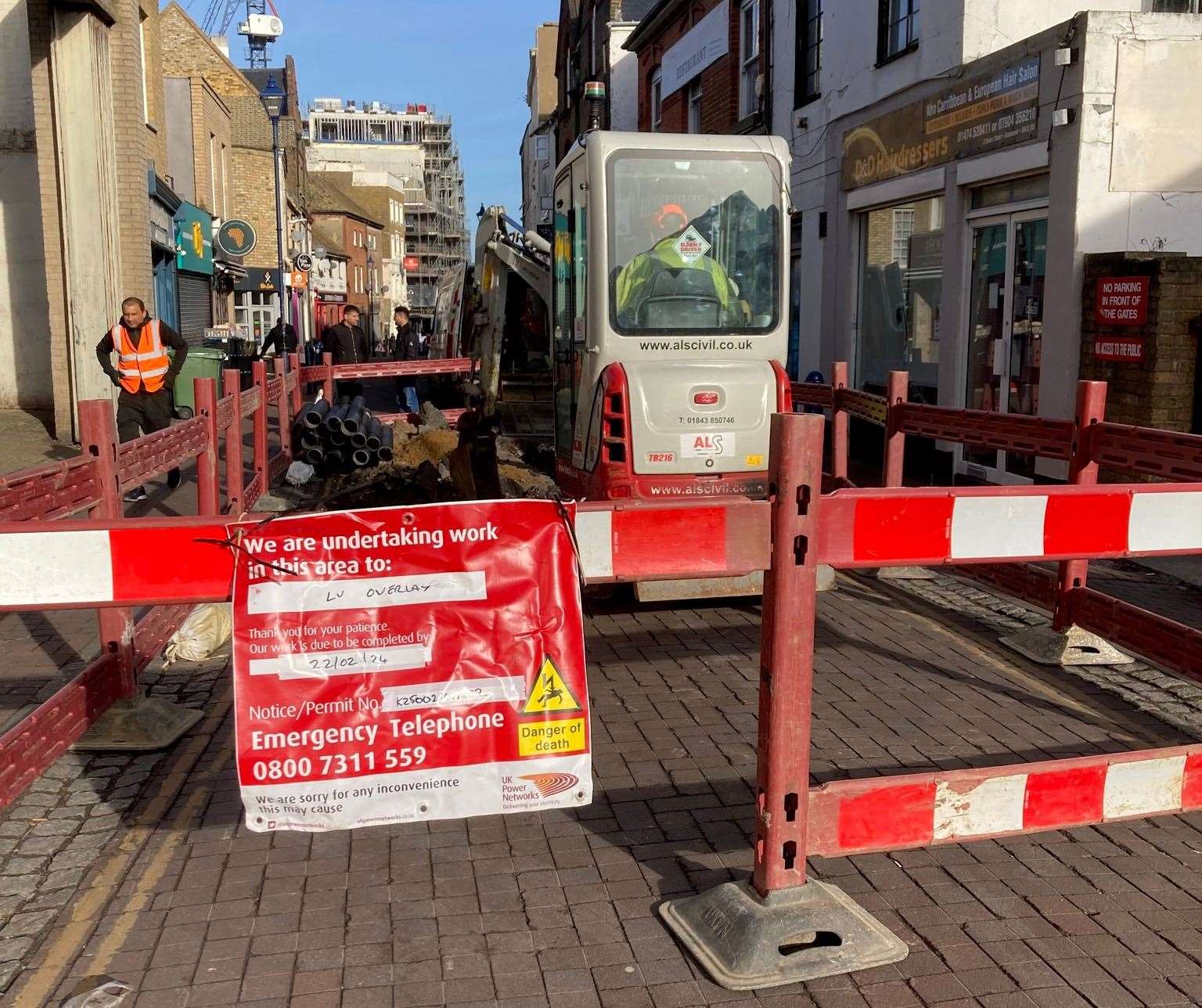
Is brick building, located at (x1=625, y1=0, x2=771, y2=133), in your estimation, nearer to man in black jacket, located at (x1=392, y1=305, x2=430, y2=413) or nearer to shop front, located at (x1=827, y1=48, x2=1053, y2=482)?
shop front, located at (x1=827, y1=48, x2=1053, y2=482)

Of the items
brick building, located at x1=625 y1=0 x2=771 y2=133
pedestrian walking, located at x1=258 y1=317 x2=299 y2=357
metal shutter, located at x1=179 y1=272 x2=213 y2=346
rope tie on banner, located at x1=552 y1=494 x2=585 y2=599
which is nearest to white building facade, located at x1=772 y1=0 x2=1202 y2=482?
brick building, located at x1=625 y1=0 x2=771 y2=133

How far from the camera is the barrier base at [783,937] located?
322cm

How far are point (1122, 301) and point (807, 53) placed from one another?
354 inches

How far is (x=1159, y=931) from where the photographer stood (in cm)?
354

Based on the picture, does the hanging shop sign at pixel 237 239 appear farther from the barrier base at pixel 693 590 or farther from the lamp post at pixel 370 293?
the lamp post at pixel 370 293

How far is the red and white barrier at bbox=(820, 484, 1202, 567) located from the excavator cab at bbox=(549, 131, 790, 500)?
163 inches

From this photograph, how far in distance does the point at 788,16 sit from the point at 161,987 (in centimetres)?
1726

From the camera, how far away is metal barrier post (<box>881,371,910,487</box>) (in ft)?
27.6

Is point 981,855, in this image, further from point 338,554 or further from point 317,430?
point 317,430

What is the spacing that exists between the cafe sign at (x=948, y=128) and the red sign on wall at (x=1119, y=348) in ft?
7.48

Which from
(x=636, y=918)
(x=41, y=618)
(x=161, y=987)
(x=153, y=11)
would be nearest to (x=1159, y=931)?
(x=636, y=918)

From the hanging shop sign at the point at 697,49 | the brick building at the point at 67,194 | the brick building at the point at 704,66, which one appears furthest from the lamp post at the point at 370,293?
the brick building at the point at 67,194

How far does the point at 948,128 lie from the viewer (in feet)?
41.7

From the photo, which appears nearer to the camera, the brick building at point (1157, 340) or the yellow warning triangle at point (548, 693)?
the yellow warning triangle at point (548, 693)
